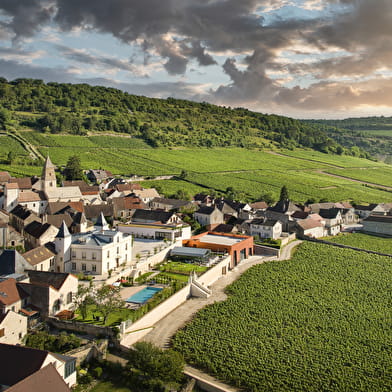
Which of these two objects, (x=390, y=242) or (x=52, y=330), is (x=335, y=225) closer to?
(x=390, y=242)

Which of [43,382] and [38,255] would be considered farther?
[38,255]

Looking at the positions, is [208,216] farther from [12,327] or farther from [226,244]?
[12,327]

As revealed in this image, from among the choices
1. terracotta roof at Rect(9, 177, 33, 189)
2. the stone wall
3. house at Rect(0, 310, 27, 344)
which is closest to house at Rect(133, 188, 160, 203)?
terracotta roof at Rect(9, 177, 33, 189)

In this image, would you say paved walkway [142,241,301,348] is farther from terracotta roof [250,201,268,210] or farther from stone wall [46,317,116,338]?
terracotta roof [250,201,268,210]

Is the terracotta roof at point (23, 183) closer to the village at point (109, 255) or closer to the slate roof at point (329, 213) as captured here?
the village at point (109, 255)

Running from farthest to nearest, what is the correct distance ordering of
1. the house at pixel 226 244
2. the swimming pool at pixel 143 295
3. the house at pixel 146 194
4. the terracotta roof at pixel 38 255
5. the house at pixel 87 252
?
the house at pixel 146 194 → the house at pixel 226 244 → the house at pixel 87 252 → the terracotta roof at pixel 38 255 → the swimming pool at pixel 143 295

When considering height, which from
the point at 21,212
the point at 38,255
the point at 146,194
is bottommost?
the point at 38,255

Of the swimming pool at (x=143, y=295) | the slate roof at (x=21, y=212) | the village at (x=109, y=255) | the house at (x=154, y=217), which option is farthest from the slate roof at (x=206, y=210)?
the swimming pool at (x=143, y=295)

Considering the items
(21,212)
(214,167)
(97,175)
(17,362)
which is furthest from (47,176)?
(214,167)
